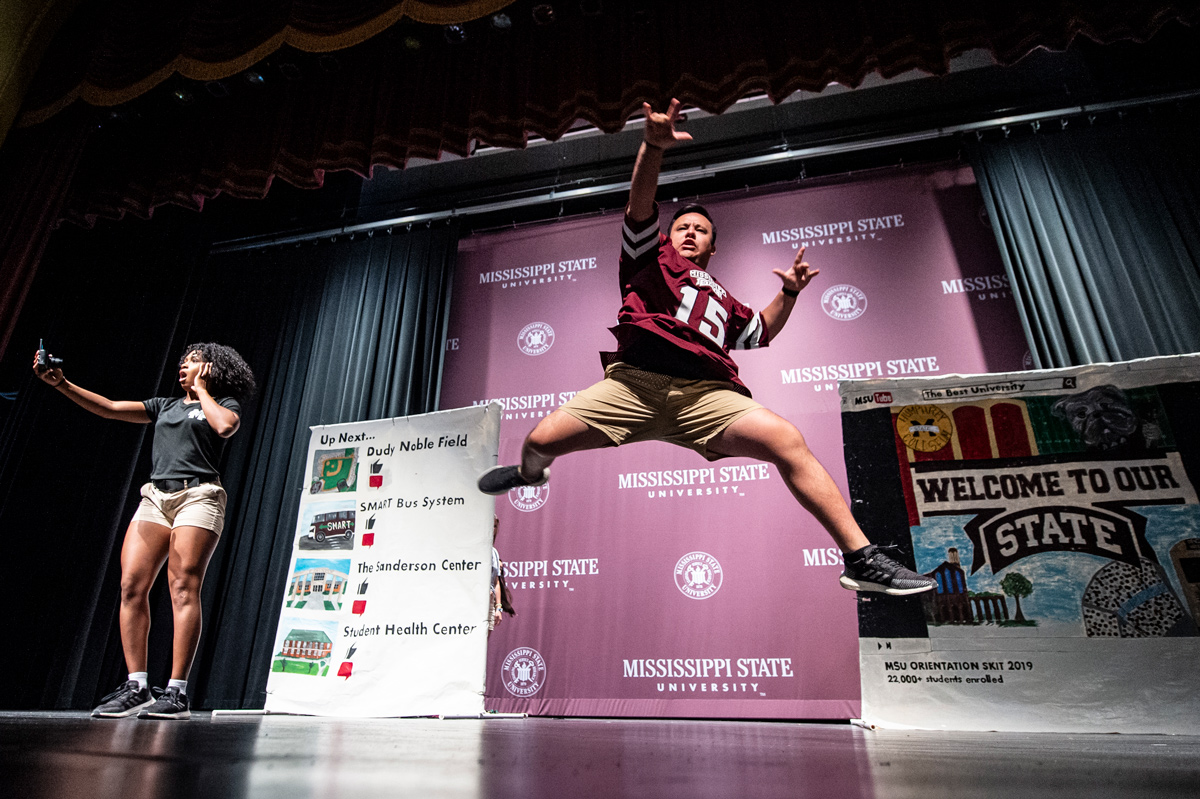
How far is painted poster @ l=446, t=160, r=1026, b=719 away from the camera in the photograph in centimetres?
366

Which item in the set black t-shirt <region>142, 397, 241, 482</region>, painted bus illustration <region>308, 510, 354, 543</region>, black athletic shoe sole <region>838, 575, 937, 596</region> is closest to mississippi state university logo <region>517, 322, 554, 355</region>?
painted bus illustration <region>308, 510, 354, 543</region>

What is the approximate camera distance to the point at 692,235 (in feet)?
8.49

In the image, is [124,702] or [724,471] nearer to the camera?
[124,702]

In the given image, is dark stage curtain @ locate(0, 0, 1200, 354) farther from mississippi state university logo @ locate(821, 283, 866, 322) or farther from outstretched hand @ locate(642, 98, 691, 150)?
mississippi state university logo @ locate(821, 283, 866, 322)

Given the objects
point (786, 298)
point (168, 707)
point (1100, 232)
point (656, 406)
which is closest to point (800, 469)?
point (656, 406)

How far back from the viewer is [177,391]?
17.3 ft

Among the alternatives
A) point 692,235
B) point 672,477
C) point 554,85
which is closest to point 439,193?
point 554,85

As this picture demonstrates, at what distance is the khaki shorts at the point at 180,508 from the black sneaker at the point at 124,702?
23.1 inches

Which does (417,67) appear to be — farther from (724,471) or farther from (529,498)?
(724,471)

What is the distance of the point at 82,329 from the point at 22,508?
135 cm

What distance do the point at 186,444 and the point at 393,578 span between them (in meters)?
1.12

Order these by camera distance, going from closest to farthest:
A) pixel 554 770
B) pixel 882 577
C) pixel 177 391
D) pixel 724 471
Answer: pixel 554 770 < pixel 882 577 < pixel 724 471 < pixel 177 391

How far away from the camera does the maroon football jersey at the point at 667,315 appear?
84.6 inches

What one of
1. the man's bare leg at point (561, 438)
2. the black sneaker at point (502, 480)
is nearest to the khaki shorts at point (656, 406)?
the man's bare leg at point (561, 438)
